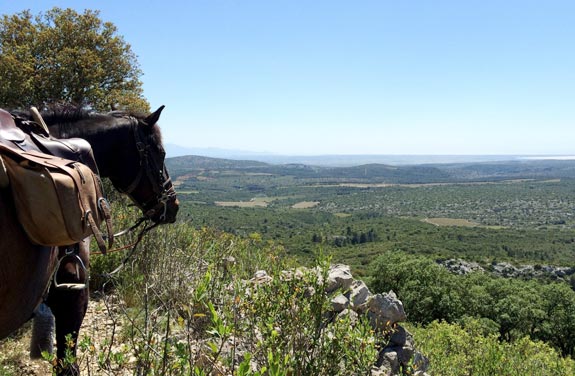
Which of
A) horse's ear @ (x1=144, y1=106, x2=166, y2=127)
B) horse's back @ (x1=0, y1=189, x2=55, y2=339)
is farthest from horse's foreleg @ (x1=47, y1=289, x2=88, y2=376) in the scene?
horse's ear @ (x1=144, y1=106, x2=166, y2=127)

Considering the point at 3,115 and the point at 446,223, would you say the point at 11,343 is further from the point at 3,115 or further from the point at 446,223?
the point at 446,223

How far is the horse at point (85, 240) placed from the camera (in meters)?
1.74

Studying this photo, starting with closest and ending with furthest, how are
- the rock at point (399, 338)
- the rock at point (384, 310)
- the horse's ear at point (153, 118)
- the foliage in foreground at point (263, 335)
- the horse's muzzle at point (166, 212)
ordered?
1. the foliage in foreground at point (263, 335)
2. the horse's ear at point (153, 118)
3. the horse's muzzle at point (166, 212)
4. the rock at point (399, 338)
5. the rock at point (384, 310)

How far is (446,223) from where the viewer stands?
381ft

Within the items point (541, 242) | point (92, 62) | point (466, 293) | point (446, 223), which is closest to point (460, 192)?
point (446, 223)

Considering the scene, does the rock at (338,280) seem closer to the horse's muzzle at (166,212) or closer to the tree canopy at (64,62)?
the horse's muzzle at (166,212)

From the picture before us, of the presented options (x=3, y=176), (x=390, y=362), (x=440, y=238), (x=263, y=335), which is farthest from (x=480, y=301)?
(x=440, y=238)

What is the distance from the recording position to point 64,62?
10.3 m

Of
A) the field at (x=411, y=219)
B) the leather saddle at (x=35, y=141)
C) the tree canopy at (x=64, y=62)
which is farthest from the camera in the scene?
the field at (x=411, y=219)

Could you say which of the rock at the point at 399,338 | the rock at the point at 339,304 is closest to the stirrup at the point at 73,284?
the rock at the point at 339,304

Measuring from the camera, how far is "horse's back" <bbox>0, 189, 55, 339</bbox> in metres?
1.68

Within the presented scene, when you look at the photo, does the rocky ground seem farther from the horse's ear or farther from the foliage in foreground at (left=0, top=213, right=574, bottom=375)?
the horse's ear

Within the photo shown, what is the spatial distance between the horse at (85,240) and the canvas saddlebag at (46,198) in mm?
84

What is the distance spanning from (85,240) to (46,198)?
1091mm
